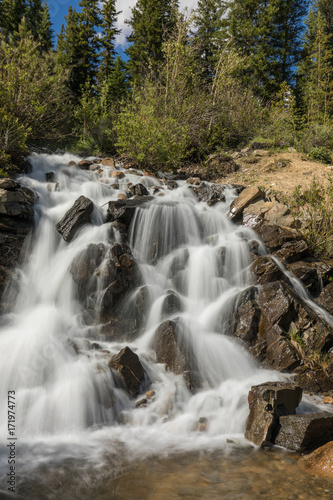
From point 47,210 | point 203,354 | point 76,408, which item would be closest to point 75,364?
point 76,408

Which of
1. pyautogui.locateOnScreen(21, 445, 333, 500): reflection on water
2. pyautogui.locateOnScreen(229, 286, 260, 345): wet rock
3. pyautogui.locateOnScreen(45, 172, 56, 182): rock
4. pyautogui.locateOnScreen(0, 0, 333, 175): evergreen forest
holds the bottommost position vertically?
pyautogui.locateOnScreen(21, 445, 333, 500): reflection on water

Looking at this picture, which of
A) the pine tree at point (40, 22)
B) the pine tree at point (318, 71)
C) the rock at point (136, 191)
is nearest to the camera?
the rock at point (136, 191)

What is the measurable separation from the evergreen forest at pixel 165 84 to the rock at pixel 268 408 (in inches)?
327

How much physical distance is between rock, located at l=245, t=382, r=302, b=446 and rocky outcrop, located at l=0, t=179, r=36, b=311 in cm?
486

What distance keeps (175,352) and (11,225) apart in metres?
4.54

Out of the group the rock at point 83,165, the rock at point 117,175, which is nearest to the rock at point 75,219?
the rock at point 117,175

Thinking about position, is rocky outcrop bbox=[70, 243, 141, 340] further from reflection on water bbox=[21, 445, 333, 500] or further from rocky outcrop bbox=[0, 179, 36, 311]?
reflection on water bbox=[21, 445, 333, 500]

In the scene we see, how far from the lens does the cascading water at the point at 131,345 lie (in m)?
3.88

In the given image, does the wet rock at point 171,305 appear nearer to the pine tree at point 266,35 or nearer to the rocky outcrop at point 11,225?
the rocky outcrop at point 11,225

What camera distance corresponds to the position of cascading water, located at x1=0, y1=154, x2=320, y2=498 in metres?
3.88

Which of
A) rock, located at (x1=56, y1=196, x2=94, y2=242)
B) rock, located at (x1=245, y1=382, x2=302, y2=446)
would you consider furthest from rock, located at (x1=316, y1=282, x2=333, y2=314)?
rock, located at (x1=56, y1=196, x2=94, y2=242)

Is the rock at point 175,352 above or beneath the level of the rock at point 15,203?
beneath

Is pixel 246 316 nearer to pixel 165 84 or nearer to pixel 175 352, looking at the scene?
pixel 175 352

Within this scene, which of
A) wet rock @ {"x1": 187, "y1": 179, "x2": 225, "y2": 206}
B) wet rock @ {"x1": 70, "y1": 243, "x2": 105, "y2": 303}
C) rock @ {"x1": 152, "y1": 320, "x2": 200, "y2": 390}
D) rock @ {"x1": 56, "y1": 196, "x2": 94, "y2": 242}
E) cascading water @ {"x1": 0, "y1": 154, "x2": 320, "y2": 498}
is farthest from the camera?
wet rock @ {"x1": 187, "y1": 179, "x2": 225, "y2": 206}
